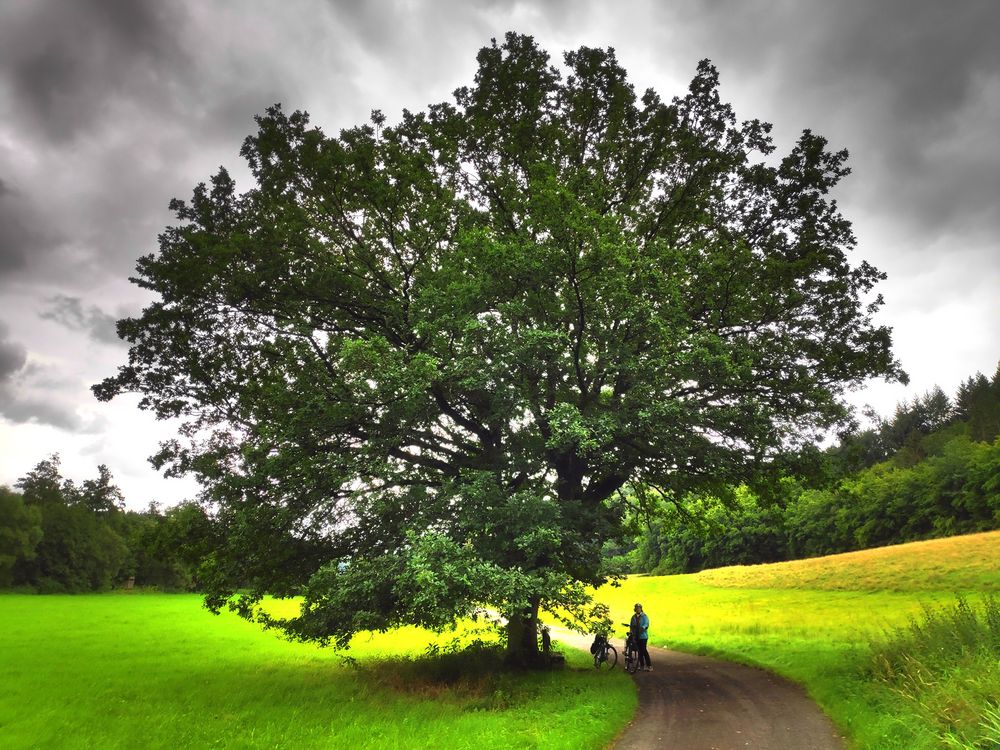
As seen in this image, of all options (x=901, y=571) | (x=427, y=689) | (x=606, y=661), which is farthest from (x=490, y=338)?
(x=901, y=571)

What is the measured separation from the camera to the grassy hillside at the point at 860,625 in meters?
8.85

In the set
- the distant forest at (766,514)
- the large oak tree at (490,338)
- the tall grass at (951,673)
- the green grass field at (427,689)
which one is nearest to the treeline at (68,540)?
the distant forest at (766,514)

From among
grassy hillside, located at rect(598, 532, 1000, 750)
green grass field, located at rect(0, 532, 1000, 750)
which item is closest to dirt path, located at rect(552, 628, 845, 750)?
green grass field, located at rect(0, 532, 1000, 750)

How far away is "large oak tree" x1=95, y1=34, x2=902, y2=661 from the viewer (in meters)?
12.2

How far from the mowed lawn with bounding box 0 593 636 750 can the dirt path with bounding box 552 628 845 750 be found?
24.3 inches

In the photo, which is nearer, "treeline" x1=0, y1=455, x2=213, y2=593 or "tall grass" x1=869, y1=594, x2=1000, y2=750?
"tall grass" x1=869, y1=594, x2=1000, y2=750

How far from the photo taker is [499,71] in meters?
15.8

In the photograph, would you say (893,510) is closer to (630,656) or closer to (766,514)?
(766,514)

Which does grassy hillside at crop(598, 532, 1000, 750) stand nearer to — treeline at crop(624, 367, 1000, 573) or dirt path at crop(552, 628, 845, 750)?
dirt path at crop(552, 628, 845, 750)

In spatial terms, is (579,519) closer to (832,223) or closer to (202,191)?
(832,223)

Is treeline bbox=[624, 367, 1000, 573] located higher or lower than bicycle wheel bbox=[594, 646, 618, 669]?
higher

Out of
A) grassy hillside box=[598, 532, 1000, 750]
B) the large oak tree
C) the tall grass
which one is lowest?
grassy hillside box=[598, 532, 1000, 750]

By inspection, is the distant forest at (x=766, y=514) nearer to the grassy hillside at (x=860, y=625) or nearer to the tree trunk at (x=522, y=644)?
the grassy hillside at (x=860, y=625)

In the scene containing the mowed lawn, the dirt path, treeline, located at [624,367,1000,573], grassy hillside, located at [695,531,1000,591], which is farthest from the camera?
treeline, located at [624,367,1000,573]
